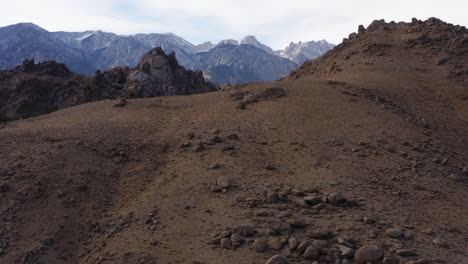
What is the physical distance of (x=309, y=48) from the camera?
524ft

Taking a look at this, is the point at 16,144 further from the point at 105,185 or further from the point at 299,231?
the point at 299,231

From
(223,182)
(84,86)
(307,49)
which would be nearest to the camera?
(223,182)

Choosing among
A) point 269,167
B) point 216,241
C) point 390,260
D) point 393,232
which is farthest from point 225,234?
point 269,167

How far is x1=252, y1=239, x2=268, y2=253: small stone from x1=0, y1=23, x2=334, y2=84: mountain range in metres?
100

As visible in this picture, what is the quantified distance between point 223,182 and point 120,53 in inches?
4405

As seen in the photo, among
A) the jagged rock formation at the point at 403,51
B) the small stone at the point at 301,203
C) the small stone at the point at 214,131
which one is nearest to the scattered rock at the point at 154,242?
the small stone at the point at 301,203

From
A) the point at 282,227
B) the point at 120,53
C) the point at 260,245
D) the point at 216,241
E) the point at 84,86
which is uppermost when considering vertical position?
the point at 120,53

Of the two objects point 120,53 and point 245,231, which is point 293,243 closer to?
point 245,231

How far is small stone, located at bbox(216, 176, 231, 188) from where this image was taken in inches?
330

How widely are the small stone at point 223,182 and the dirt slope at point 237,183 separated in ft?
0.08

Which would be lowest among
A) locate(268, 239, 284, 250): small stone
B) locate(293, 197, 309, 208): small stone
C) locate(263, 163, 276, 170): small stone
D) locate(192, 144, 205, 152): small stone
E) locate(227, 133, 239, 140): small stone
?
locate(268, 239, 284, 250): small stone

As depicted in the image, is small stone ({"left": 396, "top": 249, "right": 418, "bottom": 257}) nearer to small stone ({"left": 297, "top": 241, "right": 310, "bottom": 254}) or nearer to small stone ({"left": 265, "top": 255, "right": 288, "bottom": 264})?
small stone ({"left": 297, "top": 241, "right": 310, "bottom": 254})

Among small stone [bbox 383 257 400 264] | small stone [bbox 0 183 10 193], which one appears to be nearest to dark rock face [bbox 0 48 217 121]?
small stone [bbox 0 183 10 193]

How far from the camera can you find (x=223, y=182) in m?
8.50
